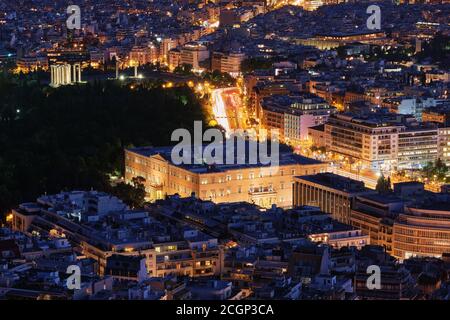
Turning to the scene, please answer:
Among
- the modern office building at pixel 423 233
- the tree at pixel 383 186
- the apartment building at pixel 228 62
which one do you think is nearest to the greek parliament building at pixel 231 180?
the tree at pixel 383 186

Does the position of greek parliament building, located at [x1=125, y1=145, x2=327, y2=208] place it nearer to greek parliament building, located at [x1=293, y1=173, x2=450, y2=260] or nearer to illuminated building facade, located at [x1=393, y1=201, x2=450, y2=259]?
greek parliament building, located at [x1=293, y1=173, x2=450, y2=260]

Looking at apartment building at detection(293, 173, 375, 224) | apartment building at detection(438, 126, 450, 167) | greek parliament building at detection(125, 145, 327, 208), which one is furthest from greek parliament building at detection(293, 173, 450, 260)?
apartment building at detection(438, 126, 450, 167)

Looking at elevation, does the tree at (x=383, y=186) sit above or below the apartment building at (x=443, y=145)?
above

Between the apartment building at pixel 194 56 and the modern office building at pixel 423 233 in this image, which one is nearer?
the modern office building at pixel 423 233

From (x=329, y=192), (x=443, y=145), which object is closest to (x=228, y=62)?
(x=443, y=145)

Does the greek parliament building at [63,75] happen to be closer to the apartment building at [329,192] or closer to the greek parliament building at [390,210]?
the apartment building at [329,192]

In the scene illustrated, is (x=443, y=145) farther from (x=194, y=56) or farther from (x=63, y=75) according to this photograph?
(x=194, y=56)
